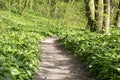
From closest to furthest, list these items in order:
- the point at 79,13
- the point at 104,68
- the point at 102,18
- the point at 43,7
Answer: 1. the point at 104,68
2. the point at 102,18
3. the point at 79,13
4. the point at 43,7

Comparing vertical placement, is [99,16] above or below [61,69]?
above

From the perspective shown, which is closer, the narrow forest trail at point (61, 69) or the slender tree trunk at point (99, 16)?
the narrow forest trail at point (61, 69)

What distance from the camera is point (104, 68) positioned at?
10000mm

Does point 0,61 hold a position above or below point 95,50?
above

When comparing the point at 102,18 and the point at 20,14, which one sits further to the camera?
the point at 20,14

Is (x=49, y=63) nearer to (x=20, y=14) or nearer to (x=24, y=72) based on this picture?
(x=24, y=72)

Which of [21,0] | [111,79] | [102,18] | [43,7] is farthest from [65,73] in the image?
[43,7]

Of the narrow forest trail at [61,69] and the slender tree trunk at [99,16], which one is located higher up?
the slender tree trunk at [99,16]

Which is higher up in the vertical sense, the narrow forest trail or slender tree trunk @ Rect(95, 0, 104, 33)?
slender tree trunk @ Rect(95, 0, 104, 33)

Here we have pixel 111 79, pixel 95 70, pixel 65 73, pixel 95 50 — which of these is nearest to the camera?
pixel 111 79

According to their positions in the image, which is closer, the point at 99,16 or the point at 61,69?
the point at 61,69

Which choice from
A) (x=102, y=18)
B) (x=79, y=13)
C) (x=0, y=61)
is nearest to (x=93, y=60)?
(x=0, y=61)

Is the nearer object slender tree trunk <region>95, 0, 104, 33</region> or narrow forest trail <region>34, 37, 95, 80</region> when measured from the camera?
narrow forest trail <region>34, 37, 95, 80</region>

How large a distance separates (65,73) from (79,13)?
116ft
